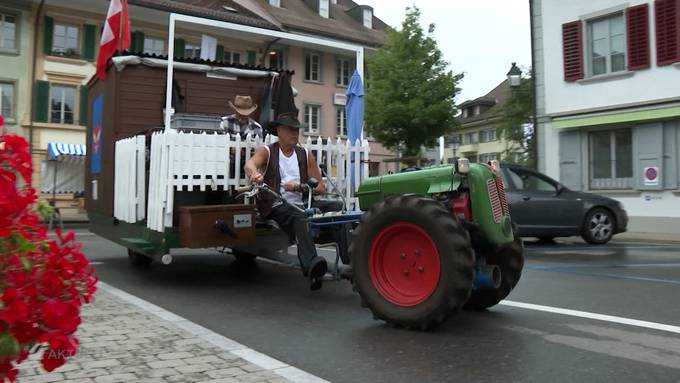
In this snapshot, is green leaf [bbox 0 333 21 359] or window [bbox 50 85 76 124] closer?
green leaf [bbox 0 333 21 359]

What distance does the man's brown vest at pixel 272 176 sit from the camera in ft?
19.9

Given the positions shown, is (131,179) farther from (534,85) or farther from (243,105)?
(534,85)

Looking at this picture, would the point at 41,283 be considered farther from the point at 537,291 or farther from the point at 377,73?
the point at 377,73

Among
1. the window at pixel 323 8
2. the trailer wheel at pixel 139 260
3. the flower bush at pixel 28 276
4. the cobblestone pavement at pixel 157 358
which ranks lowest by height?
the cobblestone pavement at pixel 157 358

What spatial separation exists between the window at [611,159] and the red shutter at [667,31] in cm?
233

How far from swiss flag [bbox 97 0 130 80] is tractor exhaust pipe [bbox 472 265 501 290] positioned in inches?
237

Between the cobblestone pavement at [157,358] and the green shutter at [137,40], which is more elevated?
the green shutter at [137,40]

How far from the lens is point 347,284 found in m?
6.91

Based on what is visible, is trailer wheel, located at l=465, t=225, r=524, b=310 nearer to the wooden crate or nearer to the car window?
the wooden crate

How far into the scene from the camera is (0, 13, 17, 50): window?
26.0 meters

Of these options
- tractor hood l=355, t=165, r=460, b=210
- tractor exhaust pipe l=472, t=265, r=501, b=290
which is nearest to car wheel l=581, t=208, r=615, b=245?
tractor exhaust pipe l=472, t=265, r=501, b=290

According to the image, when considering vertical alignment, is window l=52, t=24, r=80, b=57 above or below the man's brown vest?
above

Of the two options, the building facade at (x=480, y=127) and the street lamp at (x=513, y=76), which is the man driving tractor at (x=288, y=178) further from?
the building facade at (x=480, y=127)

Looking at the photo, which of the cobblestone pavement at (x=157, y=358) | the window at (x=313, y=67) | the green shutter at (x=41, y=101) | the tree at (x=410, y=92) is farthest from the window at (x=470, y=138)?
the cobblestone pavement at (x=157, y=358)
